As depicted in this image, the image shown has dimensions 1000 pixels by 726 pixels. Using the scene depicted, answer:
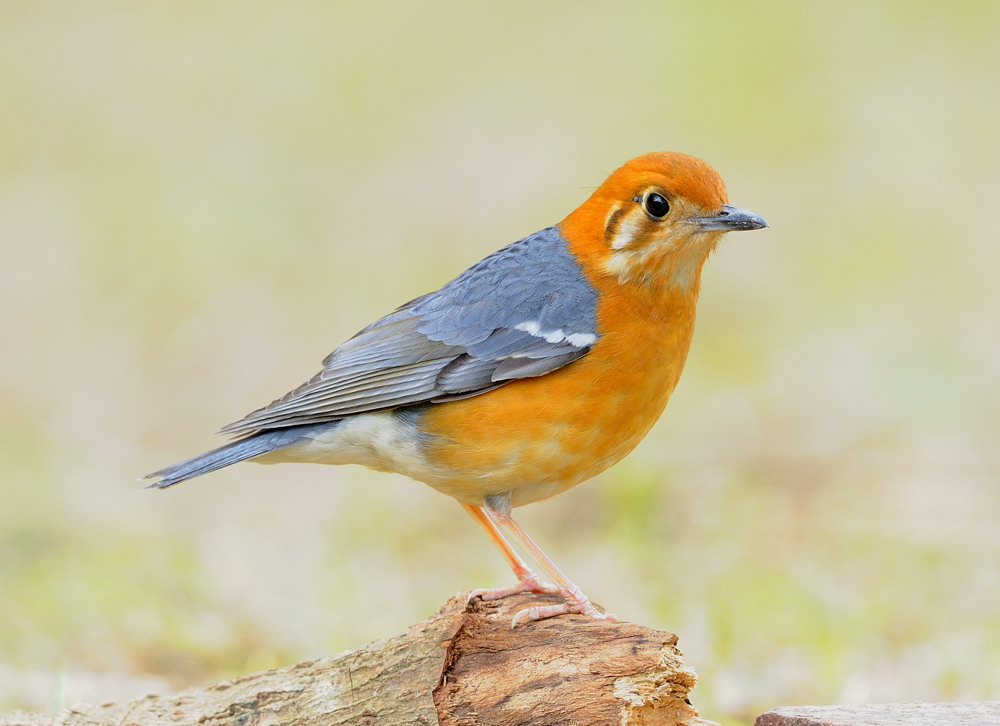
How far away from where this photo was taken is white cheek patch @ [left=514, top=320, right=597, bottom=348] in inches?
217

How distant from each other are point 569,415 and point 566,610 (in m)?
0.88

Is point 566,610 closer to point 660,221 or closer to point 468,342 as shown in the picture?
point 468,342

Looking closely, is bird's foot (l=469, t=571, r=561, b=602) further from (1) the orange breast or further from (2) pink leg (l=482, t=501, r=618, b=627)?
(1) the orange breast

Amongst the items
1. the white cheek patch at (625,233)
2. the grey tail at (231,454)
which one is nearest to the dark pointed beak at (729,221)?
Answer: the white cheek patch at (625,233)

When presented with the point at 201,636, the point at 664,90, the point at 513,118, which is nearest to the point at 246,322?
the point at 201,636

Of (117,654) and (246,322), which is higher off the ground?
(246,322)

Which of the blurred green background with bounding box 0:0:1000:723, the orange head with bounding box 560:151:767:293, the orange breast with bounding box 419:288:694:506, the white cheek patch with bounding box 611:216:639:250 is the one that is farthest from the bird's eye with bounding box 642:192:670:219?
the blurred green background with bounding box 0:0:1000:723

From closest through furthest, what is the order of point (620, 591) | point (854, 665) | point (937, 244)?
1. point (854, 665)
2. point (620, 591)
3. point (937, 244)

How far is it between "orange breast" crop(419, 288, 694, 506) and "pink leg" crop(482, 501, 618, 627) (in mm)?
107

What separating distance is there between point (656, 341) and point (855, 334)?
737 cm

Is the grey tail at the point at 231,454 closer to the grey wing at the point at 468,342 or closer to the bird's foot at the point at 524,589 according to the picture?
the grey wing at the point at 468,342

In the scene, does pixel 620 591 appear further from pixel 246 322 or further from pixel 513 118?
pixel 513 118

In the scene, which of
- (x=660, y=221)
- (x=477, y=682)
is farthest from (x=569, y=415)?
(x=477, y=682)

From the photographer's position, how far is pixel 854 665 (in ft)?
21.8
